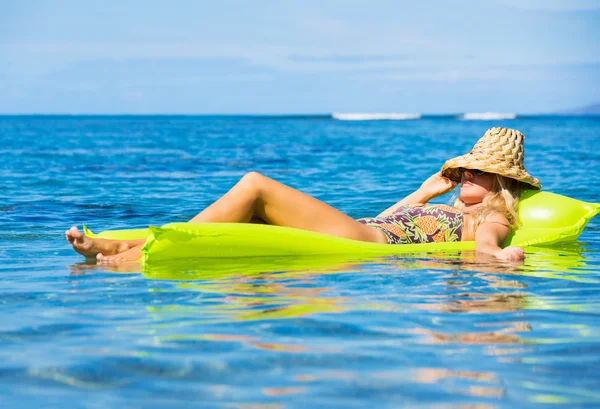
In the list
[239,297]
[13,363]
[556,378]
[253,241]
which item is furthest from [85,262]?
[556,378]

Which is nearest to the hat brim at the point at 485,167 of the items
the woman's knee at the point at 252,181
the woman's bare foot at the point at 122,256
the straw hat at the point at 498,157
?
the straw hat at the point at 498,157

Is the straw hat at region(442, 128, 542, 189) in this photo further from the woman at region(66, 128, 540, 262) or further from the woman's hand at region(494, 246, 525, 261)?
the woman's hand at region(494, 246, 525, 261)

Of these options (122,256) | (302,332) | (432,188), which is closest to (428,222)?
(432,188)

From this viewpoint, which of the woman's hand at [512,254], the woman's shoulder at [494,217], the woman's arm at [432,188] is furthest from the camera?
the woman's arm at [432,188]

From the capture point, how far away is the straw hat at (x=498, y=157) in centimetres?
549

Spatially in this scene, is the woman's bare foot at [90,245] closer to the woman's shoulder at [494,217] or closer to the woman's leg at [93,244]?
the woman's leg at [93,244]

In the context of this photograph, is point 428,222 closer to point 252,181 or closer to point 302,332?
point 252,181

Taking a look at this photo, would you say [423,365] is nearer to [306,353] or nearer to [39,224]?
[306,353]

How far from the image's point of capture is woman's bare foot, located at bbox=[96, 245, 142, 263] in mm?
5172

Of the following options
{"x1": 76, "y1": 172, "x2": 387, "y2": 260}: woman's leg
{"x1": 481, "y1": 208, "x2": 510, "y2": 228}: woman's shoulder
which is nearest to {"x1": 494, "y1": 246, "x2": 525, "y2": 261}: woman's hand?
{"x1": 481, "y1": 208, "x2": 510, "y2": 228}: woman's shoulder

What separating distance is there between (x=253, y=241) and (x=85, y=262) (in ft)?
3.82

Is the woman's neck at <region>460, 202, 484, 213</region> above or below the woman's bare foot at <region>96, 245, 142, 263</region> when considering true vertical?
above

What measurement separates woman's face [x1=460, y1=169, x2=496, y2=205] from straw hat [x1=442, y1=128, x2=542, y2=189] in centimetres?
11

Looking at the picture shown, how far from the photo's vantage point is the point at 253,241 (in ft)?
17.0
